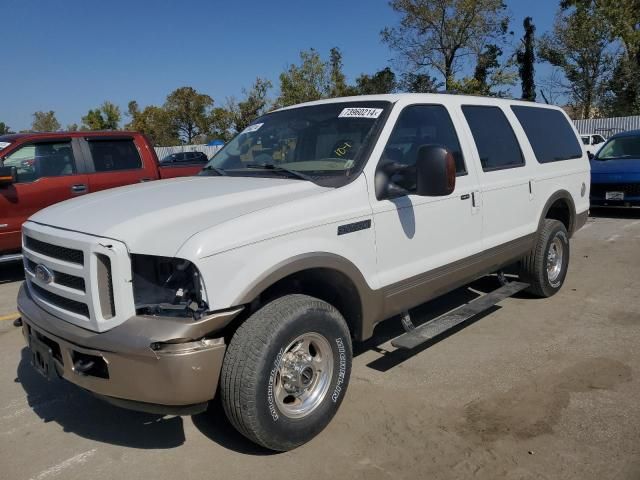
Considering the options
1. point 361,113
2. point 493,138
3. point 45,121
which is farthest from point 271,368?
point 45,121

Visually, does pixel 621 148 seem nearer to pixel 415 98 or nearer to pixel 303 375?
pixel 415 98

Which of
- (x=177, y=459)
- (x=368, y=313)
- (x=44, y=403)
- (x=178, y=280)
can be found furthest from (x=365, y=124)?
(x=44, y=403)

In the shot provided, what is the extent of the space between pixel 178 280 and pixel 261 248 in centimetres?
44

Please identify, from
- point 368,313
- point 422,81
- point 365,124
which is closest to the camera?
point 368,313

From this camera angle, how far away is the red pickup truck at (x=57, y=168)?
7.10 metres

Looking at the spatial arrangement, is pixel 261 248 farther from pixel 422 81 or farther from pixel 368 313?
pixel 422 81

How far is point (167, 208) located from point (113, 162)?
18.1 feet

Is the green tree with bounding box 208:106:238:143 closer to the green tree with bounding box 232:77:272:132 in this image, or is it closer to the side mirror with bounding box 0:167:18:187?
the green tree with bounding box 232:77:272:132

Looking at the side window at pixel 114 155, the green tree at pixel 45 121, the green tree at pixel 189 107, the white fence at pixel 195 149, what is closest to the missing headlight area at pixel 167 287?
the side window at pixel 114 155

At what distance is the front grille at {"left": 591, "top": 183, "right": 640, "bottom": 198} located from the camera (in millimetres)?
10250

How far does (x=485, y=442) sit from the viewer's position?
3.15 meters

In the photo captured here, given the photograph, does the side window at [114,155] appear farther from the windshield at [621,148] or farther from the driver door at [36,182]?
the windshield at [621,148]

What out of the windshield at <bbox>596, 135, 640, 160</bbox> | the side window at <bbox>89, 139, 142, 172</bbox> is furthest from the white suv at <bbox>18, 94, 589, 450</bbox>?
the windshield at <bbox>596, 135, 640, 160</bbox>

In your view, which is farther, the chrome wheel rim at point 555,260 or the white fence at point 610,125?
the white fence at point 610,125
